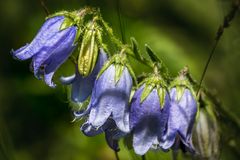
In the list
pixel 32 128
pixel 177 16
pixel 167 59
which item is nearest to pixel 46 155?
pixel 32 128

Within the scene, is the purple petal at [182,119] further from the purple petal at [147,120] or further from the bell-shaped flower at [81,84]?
the bell-shaped flower at [81,84]

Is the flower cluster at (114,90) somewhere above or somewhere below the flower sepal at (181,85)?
below

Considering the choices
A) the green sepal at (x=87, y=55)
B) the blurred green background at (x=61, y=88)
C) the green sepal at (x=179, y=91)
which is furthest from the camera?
the blurred green background at (x=61, y=88)

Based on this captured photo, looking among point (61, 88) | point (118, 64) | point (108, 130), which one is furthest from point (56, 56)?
point (61, 88)

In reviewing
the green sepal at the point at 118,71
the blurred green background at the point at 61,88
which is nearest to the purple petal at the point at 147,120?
the green sepal at the point at 118,71

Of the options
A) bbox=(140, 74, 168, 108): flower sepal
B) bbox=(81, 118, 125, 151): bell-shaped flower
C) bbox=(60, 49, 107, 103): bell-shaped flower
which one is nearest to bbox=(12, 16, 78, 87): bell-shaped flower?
bbox=(60, 49, 107, 103): bell-shaped flower

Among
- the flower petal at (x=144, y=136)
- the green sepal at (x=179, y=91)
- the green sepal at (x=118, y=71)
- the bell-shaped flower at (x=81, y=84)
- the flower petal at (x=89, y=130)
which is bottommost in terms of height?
the flower petal at (x=89, y=130)
